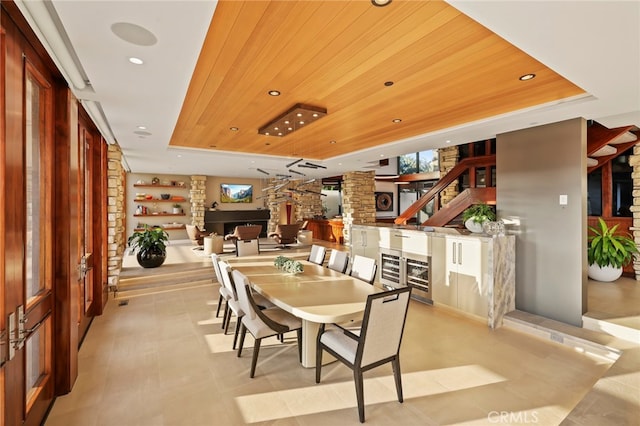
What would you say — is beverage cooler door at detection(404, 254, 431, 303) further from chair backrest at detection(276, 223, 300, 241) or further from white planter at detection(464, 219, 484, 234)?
chair backrest at detection(276, 223, 300, 241)

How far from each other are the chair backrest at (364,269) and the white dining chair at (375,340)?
0.98m

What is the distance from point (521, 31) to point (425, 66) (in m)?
0.85

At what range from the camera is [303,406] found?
2361mm

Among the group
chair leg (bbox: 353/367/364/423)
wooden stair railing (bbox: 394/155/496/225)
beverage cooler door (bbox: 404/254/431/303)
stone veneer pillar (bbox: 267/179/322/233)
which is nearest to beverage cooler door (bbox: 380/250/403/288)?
beverage cooler door (bbox: 404/254/431/303)

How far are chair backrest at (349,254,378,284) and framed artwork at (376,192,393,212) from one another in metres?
9.59

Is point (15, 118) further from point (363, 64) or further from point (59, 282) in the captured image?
point (363, 64)

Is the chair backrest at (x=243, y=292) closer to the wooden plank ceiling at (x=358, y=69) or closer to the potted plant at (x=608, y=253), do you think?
the wooden plank ceiling at (x=358, y=69)

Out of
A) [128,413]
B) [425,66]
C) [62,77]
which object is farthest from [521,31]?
[128,413]

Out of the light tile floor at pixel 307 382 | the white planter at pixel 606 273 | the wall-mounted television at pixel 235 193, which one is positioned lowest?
the light tile floor at pixel 307 382

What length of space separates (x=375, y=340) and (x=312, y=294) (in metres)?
0.74

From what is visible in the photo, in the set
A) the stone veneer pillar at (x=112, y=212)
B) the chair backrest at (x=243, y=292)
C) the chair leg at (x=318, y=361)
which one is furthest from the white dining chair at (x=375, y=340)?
the stone veneer pillar at (x=112, y=212)

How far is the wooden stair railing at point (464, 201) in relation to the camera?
5.11 meters

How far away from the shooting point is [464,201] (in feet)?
17.6

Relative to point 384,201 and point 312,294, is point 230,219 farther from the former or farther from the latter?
Answer: point 312,294
